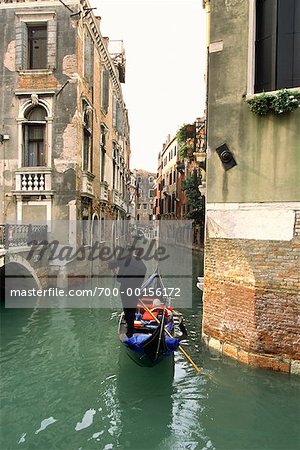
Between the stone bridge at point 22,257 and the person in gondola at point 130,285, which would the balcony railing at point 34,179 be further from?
the person in gondola at point 130,285

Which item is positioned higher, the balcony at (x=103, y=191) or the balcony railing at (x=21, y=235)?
the balcony at (x=103, y=191)

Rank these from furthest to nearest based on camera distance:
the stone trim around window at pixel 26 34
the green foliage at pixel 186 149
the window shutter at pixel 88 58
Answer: the window shutter at pixel 88 58 → the stone trim around window at pixel 26 34 → the green foliage at pixel 186 149

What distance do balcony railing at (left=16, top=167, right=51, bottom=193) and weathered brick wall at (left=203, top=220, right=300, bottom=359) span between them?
5971 mm

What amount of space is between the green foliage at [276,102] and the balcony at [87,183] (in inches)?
259

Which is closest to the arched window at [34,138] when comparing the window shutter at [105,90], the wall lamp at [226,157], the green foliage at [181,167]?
the window shutter at [105,90]

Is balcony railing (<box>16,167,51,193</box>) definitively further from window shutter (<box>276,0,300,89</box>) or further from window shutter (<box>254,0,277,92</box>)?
window shutter (<box>276,0,300,89</box>)

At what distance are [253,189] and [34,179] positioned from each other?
6.73 metres

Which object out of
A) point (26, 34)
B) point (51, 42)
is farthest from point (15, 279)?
point (26, 34)

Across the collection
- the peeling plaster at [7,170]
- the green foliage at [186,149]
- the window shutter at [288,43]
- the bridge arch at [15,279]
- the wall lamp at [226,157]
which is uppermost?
the window shutter at [288,43]

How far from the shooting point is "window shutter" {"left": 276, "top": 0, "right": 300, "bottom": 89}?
16.5 feet

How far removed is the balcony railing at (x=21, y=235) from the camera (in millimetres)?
8586

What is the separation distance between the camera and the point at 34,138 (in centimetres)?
1055

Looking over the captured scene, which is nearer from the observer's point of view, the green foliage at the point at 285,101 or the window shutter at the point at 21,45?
the green foliage at the point at 285,101

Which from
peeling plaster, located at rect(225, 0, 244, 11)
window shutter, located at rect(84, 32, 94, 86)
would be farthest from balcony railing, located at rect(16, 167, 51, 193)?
peeling plaster, located at rect(225, 0, 244, 11)
